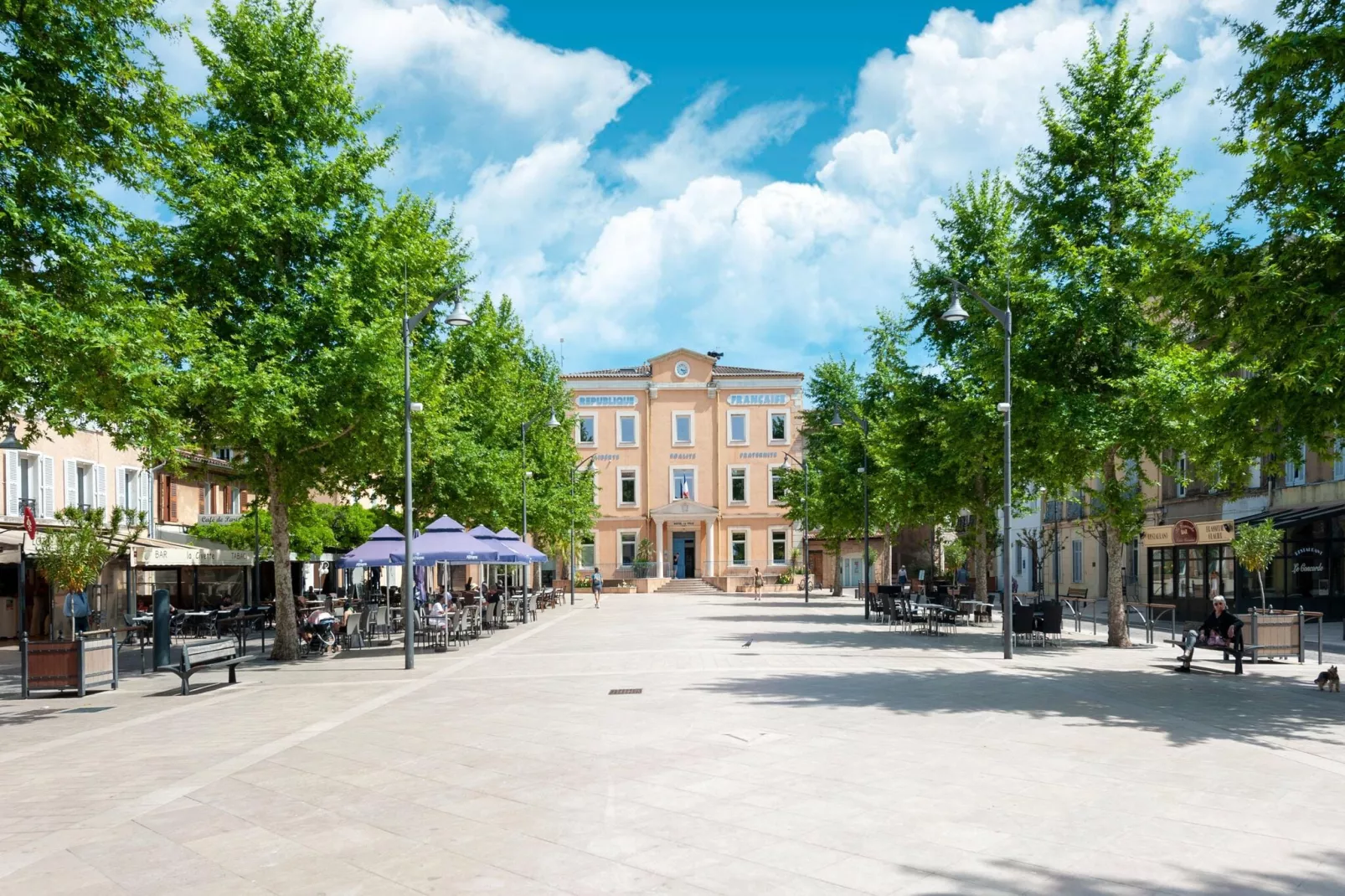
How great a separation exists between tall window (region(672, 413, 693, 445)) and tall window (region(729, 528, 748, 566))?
6.87 m

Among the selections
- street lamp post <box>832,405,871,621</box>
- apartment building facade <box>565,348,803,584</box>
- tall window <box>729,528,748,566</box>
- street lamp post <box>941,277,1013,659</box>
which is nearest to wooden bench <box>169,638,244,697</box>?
street lamp post <box>941,277,1013,659</box>

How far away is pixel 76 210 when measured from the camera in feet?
43.5

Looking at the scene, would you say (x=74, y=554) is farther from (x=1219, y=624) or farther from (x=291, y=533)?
(x=1219, y=624)

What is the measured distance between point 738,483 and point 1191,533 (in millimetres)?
38236

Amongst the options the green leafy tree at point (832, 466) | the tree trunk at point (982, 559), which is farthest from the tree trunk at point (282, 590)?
the green leafy tree at point (832, 466)

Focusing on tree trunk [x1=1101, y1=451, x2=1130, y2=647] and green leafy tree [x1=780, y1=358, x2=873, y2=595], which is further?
green leafy tree [x1=780, y1=358, x2=873, y2=595]

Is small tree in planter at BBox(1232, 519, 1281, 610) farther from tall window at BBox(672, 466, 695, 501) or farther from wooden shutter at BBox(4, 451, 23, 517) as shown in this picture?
tall window at BBox(672, 466, 695, 501)

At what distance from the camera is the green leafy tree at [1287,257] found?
12.1 m

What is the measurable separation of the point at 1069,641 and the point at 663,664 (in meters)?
10.5

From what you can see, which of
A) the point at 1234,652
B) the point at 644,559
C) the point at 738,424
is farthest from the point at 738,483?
the point at 1234,652

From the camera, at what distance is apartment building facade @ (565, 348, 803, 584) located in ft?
223

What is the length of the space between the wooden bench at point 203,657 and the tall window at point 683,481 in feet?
168

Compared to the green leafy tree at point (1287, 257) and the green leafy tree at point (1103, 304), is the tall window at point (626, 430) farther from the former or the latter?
the green leafy tree at point (1287, 257)

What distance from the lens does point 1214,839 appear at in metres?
6.59
